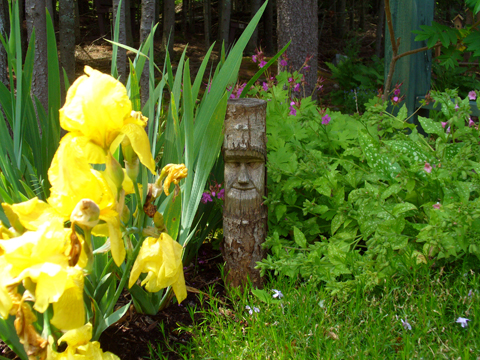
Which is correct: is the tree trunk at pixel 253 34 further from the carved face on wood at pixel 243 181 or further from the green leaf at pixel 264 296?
the green leaf at pixel 264 296

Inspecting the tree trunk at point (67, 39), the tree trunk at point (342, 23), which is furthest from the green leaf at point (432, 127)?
the tree trunk at point (342, 23)

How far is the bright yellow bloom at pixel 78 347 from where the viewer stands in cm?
99

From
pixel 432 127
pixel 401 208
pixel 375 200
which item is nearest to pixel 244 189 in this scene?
pixel 375 200

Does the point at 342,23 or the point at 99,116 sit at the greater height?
the point at 342,23

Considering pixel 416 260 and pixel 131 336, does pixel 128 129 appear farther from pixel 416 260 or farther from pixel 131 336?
pixel 416 260

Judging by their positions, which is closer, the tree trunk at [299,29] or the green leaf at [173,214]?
the green leaf at [173,214]

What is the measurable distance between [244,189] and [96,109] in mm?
1076

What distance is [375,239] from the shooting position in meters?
1.67


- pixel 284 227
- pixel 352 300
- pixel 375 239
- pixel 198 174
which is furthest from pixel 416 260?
pixel 198 174

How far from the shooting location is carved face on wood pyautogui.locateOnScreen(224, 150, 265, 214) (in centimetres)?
184

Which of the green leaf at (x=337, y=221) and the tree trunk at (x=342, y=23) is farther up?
the tree trunk at (x=342, y=23)

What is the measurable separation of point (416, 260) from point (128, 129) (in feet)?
4.32

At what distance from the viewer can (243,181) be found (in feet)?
6.00

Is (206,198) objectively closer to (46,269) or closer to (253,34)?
(46,269)
